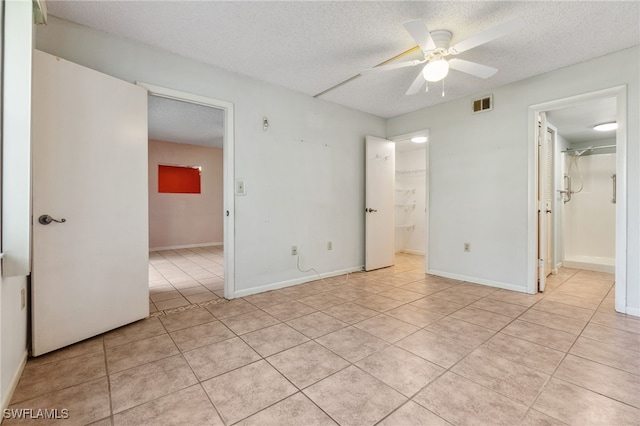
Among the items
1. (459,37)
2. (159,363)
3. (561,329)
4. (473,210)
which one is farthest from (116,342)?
(473,210)

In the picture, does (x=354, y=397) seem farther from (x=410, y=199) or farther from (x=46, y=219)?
→ (x=410, y=199)

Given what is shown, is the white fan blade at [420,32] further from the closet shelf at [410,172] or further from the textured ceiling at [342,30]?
the closet shelf at [410,172]

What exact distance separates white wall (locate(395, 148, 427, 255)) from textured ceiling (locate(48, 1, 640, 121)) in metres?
3.06

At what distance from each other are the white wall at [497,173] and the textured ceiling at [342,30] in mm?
230

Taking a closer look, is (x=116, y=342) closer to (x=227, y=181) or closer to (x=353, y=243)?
(x=227, y=181)

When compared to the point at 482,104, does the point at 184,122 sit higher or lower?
higher

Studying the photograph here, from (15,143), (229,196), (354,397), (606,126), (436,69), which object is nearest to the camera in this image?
(15,143)

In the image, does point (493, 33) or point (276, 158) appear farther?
point (276, 158)

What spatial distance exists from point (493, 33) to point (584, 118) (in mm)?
3254

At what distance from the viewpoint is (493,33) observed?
1861 millimetres

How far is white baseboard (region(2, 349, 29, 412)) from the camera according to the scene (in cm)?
141

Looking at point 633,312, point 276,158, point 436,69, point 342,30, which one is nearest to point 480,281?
point 633,312

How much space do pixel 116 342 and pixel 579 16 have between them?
13.8 feet

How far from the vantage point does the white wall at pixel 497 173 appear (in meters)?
2.61
